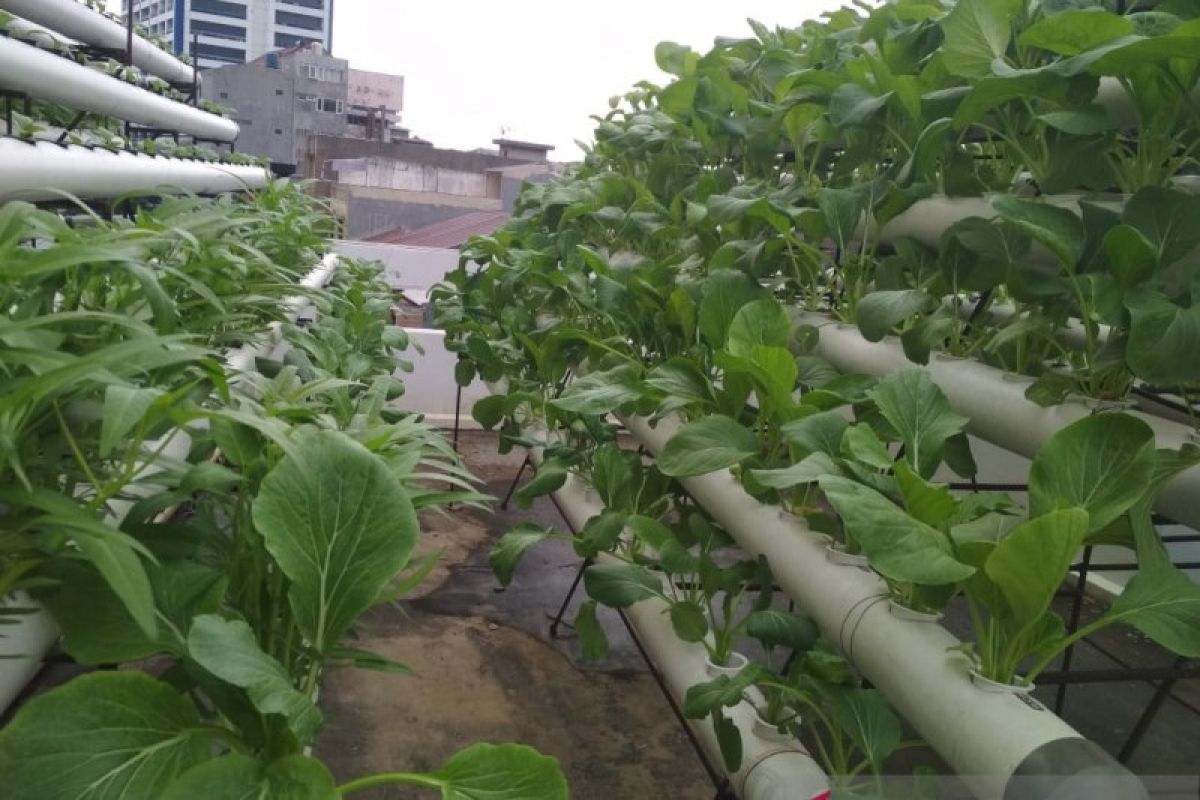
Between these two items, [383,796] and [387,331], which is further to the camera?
[387,331]

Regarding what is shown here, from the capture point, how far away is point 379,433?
3.22ft

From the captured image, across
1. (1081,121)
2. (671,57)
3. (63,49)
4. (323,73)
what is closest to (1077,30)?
(1081,121)

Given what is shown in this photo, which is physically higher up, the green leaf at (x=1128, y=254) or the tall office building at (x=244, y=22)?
the tall office building at (x=244, y=22)

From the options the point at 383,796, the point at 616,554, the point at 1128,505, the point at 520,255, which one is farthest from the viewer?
the point at 520,255

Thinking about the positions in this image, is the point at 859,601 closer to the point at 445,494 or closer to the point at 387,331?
the point at 445,494

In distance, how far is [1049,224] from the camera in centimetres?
114

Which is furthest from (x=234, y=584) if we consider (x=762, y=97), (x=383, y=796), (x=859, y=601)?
(x=762, y=97)

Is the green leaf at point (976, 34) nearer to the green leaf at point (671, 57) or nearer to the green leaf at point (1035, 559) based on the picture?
the green leaf at point (1035, 559)

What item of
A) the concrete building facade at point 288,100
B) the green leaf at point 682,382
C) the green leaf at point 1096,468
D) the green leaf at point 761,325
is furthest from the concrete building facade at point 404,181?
the green leaf at point 1096,468

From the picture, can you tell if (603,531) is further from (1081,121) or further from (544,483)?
(1081,121)

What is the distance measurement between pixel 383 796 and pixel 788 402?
117 cm

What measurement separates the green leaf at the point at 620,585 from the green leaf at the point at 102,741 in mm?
901

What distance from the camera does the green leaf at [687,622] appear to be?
1.57m

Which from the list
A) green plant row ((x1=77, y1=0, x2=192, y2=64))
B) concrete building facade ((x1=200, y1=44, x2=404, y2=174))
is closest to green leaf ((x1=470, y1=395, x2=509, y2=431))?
green plant row ((x1=77, y1=0, x2=192, y2=64))
